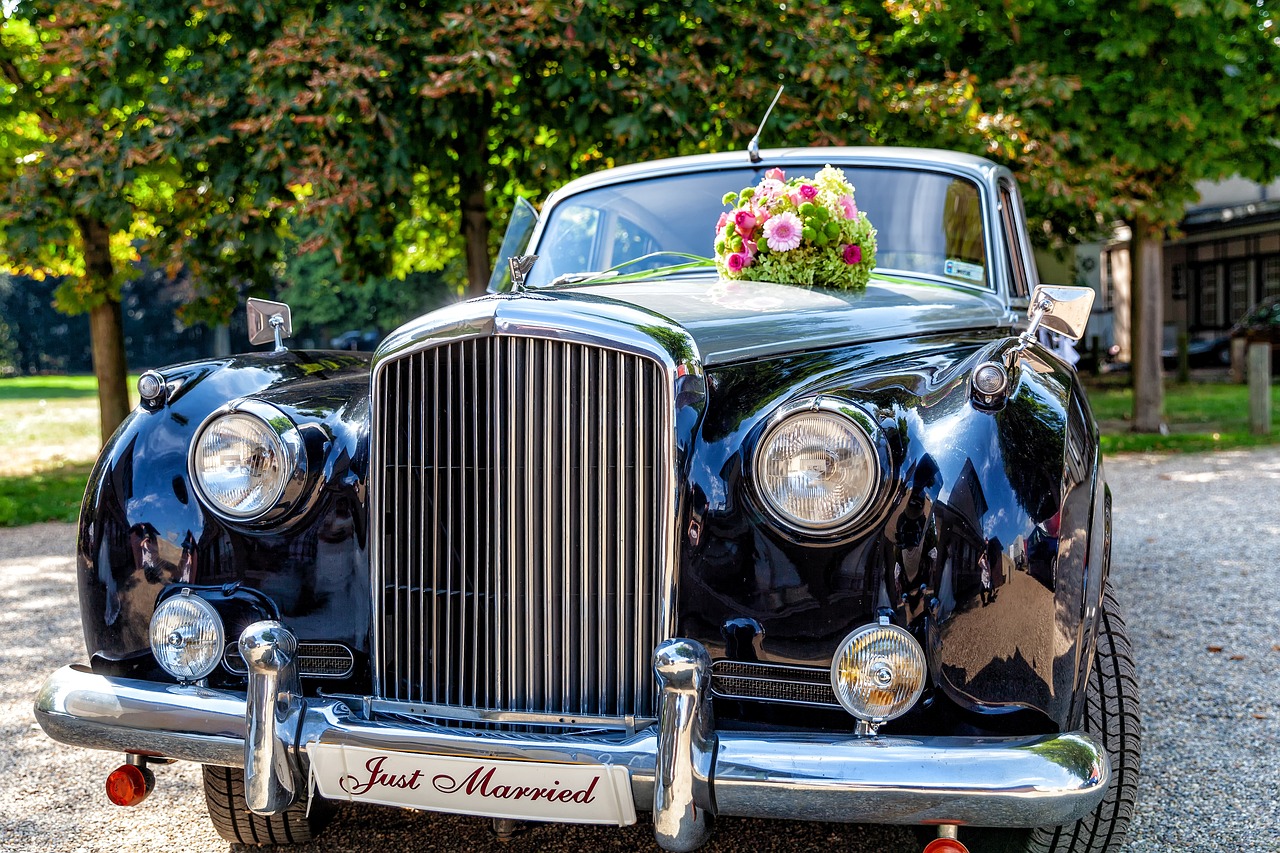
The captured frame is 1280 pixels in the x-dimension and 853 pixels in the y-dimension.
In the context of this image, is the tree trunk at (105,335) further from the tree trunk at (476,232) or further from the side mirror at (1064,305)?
the side mirror at (1064,305)

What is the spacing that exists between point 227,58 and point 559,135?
263 cm

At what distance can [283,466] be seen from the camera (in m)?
2.50

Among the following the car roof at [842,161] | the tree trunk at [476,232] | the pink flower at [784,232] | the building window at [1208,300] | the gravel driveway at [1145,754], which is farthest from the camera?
the building window at [1208,300]

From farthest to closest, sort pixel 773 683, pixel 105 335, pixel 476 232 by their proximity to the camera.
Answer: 1. pixel 105 335
2. pixel 476 232
3. pixel 773 683

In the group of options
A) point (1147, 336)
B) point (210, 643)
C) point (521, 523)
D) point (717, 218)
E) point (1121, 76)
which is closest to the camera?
point (521, 523)

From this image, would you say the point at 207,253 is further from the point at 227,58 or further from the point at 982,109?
the point at 982,109

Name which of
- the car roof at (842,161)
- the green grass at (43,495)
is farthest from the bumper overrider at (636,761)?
the green grass at (43,495)

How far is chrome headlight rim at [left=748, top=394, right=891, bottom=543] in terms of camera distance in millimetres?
2164

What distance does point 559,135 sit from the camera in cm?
836

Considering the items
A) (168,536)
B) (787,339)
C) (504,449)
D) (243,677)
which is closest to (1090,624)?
(787,339)

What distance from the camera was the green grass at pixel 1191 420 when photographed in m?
11.5

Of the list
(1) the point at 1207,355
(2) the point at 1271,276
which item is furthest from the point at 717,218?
(2) the point at 1271,276

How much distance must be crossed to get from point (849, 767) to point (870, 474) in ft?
1.82

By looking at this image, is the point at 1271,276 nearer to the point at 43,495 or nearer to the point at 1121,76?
the point at 1121,76
